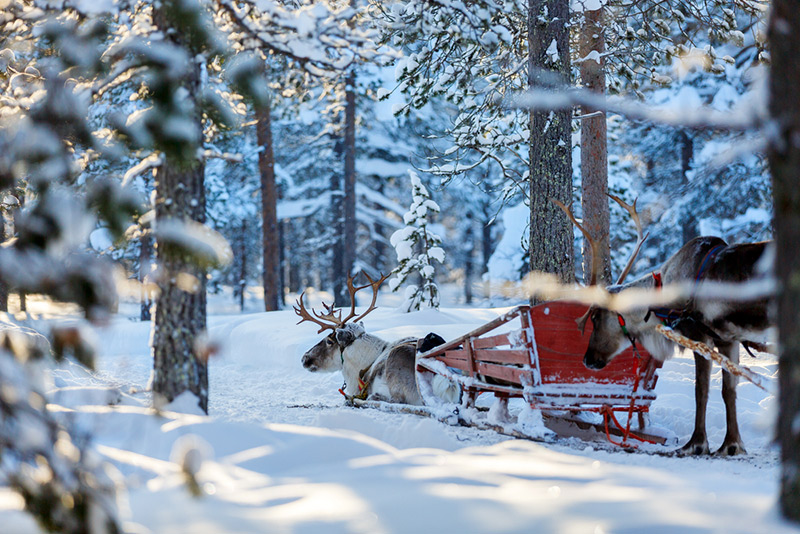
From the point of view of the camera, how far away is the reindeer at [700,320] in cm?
526

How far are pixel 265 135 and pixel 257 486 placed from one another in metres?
17.7

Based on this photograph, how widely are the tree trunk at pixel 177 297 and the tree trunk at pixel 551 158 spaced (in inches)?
167

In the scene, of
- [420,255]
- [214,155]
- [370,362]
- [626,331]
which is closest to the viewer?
[214,155]

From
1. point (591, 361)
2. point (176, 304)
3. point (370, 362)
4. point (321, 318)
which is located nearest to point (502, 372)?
point (591, 361)

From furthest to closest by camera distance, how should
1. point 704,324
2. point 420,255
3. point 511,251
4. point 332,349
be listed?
1. point 511,251
2. point 420,255
3. point 332,349
4. point 704,324

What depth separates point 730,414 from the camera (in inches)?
216

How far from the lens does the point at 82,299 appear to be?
9.43 feet

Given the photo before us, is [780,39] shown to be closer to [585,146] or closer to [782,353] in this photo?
[782,353]

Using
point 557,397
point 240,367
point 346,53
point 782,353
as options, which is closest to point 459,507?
point 782,353

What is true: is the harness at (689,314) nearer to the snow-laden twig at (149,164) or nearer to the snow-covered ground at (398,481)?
the snow-covered ground at (398,481)

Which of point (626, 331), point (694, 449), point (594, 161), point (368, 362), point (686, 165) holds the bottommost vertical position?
point (694, 449)

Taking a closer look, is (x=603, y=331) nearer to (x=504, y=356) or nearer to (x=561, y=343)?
(x=561, y=343)

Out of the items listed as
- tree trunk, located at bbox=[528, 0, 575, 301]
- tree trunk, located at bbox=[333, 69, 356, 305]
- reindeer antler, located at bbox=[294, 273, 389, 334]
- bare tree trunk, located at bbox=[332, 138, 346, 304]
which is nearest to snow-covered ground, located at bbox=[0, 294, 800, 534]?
tree trunk, located at bbox=[528, 0, 575, 301]

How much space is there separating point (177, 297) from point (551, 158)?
15.5ft
